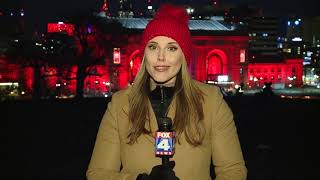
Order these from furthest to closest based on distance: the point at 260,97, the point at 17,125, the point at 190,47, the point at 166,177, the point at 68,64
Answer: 1. the point at 68,64
2. the point at 260,97
3. the point at 17,125
4. the point at 190,47
5. the point at 166,177

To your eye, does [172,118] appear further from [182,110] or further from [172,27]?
[172,27]

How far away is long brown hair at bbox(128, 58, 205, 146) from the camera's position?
267 centimetres

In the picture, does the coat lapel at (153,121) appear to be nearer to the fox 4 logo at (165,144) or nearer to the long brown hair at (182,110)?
the long brown hair at (182,110)

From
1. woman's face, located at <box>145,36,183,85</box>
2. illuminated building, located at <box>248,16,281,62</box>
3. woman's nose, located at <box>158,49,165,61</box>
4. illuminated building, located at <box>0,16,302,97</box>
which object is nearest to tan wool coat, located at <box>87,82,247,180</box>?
woman's face, located at <box>145,36,183,85</box>

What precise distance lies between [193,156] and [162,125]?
387 millimetres

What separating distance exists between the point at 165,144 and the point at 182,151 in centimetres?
31

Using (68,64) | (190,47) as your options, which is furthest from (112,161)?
(68,64)

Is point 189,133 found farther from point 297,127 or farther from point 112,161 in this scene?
point 297,127

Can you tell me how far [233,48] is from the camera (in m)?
79.2

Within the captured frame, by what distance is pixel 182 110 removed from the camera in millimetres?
2688

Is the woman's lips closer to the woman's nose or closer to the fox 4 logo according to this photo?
the woman's nose

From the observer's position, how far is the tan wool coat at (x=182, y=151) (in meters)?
2.65

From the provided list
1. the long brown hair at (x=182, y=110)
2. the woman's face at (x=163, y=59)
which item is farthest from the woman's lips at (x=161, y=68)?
the long brown hair at (x=182, y=110)

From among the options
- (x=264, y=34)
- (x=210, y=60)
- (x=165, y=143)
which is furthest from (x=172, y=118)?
(x=264, y=34)
